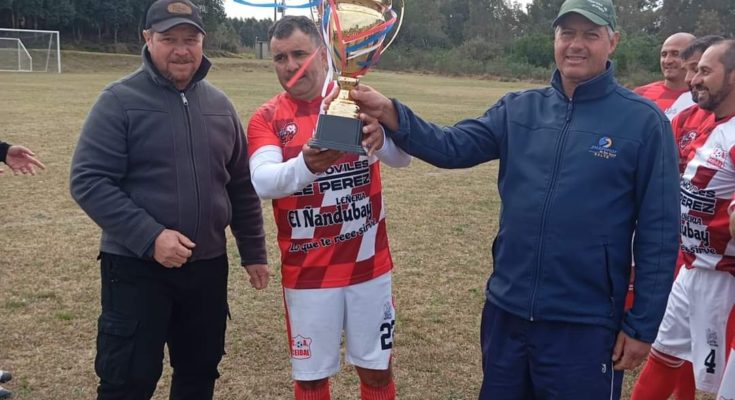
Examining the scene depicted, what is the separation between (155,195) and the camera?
282cm

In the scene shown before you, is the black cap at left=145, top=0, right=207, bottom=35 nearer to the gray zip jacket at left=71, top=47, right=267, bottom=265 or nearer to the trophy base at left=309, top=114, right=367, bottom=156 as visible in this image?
the gray zip jacket at left=71, top=47, right=267, bottom=265

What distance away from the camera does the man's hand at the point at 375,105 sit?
248 centimetres

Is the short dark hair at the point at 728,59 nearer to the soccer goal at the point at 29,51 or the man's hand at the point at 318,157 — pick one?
the man's hand at the point at 318,157

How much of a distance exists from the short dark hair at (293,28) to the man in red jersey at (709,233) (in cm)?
200

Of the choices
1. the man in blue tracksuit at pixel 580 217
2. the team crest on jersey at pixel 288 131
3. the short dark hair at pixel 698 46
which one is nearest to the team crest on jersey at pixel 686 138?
the short dark hair at pixel 698 46

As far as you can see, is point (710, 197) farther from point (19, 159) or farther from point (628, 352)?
point (19, 159)

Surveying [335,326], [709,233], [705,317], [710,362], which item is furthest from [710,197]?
[335,326]

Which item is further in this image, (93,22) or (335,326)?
(93,22)

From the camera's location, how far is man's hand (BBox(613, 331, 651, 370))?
7.88ft

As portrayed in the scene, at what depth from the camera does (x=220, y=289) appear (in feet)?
10.3

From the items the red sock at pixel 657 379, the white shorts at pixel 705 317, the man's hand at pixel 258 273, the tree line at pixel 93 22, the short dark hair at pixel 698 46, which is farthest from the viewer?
the tree line at pixel 93 22

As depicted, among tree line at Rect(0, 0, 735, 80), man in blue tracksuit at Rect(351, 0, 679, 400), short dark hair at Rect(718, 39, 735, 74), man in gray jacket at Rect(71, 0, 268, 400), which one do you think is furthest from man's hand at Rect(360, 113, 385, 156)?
tree line at Rect(0, 0, 735, 80)

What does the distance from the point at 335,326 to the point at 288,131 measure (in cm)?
91

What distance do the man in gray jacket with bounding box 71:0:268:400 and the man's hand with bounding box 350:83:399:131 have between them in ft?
2.76
